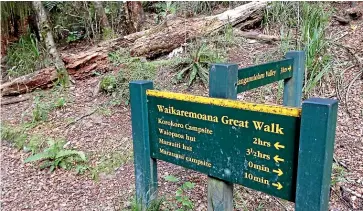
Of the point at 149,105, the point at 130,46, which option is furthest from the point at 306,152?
the point at 130,46

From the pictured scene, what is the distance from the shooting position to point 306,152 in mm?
1402

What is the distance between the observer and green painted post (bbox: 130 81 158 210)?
1984 millimetres

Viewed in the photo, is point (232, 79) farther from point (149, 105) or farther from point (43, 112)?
→ point (43, 112)

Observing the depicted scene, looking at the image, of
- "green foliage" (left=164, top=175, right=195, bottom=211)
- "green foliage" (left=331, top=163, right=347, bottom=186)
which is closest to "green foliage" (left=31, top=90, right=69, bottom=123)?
"green foliage" (left=164, top=175, right=195, bottom=211)

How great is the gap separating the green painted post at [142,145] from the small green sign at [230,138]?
0.14ft

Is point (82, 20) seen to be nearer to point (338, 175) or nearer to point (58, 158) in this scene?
point (58, 158)

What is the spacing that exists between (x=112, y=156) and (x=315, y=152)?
223 centimetres

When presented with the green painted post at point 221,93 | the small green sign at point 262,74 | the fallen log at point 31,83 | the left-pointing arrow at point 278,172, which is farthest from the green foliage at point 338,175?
the fallen log at point 31,83

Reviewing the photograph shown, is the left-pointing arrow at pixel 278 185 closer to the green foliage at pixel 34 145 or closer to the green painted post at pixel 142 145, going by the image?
the green painted post at pixel 142 145

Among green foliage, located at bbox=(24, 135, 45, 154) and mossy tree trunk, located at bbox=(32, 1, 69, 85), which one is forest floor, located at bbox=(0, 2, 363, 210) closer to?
green foliage, located at bbox=(24, 135, 45, 154)

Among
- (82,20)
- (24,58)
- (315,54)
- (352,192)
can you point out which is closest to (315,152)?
(352,192)

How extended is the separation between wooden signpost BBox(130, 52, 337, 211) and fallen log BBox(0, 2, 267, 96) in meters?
3.33

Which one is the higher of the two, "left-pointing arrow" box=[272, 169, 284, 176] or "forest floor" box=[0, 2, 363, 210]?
"left-pointing arrow" box=[272, 169, 284, 176]

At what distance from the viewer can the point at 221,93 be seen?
180 cm
